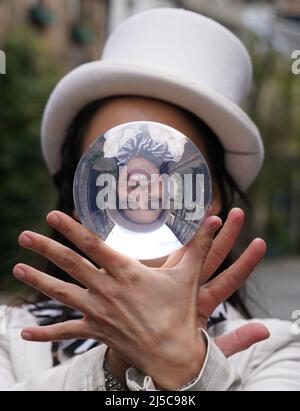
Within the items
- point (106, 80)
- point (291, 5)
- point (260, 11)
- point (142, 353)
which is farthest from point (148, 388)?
point (291, 5)

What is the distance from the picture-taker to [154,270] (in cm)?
131

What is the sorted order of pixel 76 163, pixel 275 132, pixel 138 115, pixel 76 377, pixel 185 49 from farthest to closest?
pixel 275 132 < pixel 76 163 < pixel 185 49 < pixel 138 115 < pixel 76 377

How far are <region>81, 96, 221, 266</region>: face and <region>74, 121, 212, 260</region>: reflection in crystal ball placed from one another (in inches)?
22.8

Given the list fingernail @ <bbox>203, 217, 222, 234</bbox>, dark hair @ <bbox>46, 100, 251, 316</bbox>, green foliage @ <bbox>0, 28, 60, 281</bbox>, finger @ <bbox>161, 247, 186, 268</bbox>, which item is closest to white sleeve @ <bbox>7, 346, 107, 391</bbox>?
finger @ <bbox>161, 247, 186, 268</bbox>

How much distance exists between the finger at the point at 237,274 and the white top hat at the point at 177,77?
0.60 meters

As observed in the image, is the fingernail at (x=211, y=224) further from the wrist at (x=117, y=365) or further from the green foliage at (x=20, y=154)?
the green foliage at (x=20, y=154)

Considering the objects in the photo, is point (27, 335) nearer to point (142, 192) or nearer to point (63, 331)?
point (63, 331)

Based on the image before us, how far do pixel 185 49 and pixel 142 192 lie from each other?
83cm

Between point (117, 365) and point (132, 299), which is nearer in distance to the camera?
point (132, 299)

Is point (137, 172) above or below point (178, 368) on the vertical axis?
above

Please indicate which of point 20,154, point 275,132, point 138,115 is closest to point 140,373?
point 138,115

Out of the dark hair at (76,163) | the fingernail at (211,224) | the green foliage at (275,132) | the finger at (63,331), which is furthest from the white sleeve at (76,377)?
the green foliage at (275,132)

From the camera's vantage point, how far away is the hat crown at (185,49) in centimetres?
197

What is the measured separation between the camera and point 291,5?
29703 millimetres
